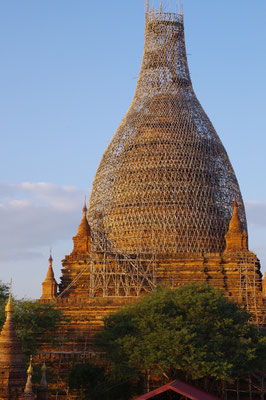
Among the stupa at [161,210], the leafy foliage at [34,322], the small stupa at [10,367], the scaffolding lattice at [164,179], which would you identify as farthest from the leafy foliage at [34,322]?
the scaffolding lattice at [164,179]

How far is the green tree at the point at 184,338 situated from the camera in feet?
136

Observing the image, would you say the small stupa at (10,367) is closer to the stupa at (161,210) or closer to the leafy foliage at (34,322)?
the leafy foliage at (34,322)

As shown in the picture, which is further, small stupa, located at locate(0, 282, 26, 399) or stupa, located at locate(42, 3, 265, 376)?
stupa, located at locate(42, 3, 265, 376)

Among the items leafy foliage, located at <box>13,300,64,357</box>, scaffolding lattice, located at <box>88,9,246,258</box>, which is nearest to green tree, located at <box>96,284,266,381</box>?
leafy foliage, located at <box>13,300,64,357</box>

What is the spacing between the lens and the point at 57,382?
150ft

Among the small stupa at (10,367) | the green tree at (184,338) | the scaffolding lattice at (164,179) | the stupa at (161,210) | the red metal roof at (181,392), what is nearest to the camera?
the small stupa at (10,367)

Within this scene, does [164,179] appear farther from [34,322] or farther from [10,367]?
[10,367]

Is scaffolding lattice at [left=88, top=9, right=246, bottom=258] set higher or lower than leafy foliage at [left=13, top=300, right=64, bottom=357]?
higher

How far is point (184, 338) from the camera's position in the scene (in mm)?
41719

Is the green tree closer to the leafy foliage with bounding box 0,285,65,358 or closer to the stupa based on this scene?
the leafy foliage with bounding box 0,285,65,358

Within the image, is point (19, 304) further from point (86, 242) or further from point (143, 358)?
point (86, 242)

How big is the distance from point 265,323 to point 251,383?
6.70 meters

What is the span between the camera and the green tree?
136ft

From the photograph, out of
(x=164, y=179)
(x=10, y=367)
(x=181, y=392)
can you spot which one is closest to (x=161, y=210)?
(x=164, y=179)
